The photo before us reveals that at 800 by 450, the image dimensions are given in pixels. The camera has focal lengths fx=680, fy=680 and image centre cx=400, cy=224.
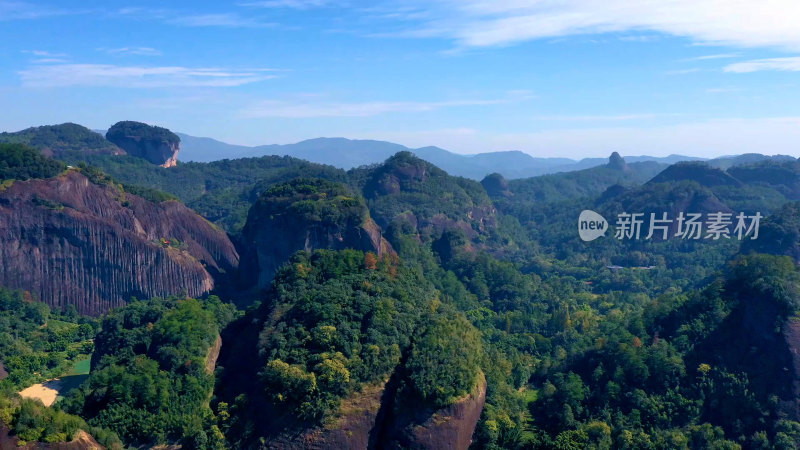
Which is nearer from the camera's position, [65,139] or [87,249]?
[87,249]

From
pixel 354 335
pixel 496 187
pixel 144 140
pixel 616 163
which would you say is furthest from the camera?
pixel 616 163

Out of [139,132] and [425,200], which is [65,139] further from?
[425,200]

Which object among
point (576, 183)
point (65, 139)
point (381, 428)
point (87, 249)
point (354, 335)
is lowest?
point (381, 428)

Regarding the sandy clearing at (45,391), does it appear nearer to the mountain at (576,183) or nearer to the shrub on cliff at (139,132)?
the shrub on cliff at (139,132)

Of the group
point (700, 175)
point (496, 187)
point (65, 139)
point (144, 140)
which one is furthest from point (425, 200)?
point (65, 139)

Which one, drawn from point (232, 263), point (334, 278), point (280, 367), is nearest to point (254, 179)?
point (232, 263)

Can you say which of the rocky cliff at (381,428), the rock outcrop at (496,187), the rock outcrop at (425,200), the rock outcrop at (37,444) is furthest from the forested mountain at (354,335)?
the rock outcrop at (496,187)

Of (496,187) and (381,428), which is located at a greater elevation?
(496,187)
